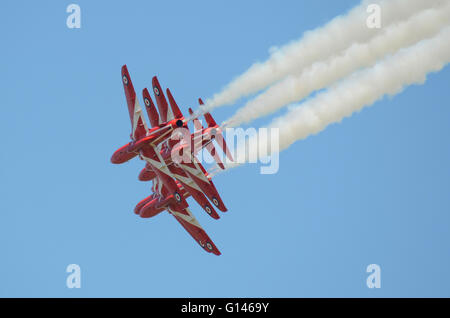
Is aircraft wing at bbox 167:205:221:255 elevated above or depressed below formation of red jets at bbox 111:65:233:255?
below

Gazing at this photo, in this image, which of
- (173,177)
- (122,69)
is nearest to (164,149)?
(173,177)

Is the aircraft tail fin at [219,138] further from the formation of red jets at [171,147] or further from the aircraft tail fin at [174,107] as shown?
the aircraft tail fin at [174,107]

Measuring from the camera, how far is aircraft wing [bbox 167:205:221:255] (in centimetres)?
4272

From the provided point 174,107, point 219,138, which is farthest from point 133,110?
point 219,138

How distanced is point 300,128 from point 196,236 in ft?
32.8

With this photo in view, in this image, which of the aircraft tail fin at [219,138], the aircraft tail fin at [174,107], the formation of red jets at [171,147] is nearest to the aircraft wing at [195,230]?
the formation of red jets at [171,147]

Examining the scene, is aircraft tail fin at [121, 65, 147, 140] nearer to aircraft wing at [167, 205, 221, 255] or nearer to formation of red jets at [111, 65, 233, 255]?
formation of red jets at [111, 65, 233, 255]

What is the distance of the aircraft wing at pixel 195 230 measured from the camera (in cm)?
4272

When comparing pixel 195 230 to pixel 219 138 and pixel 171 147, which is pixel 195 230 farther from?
pixel 219 138

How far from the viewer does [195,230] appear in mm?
43062

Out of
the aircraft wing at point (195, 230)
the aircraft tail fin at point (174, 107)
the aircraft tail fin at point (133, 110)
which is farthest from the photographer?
the aircraft wing at point (195, 230)

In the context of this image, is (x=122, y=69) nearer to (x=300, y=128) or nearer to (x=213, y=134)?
(x=213, y=134)

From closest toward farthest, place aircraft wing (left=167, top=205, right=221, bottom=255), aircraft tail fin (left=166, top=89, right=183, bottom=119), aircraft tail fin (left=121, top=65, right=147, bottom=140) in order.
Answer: aircraft tail fin (left=166, top=89, right=183, bottom=119) < aircraft tail fin (left=121, top=65, right=147, bottom=140) < aircraft wing (left=167, top=205, right=221, bottom=255)

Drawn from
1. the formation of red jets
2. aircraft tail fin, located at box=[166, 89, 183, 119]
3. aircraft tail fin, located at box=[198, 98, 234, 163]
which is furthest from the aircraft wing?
aircraft tail fin, located at box=[166, 89, 183, 119]
